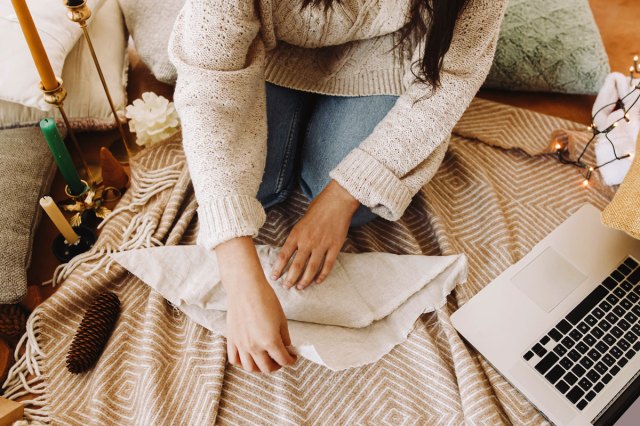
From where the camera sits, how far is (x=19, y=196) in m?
0.91

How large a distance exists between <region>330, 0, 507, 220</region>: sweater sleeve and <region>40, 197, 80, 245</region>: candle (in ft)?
1.55

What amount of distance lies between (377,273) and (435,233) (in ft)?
0.58

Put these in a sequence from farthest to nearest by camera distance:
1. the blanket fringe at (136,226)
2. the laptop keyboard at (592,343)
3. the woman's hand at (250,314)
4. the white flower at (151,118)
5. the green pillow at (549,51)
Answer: the green pillow at (549,51)
the white flower at (151,118)
the blanket fringe at (136,226)
the laptop keyboard at (592,343)
the woman's hand at (250,314)

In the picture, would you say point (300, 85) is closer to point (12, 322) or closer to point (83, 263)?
point (83, 263)

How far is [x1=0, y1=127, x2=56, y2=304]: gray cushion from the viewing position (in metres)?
0.82

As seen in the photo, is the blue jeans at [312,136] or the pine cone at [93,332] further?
the blue jeans at [312,136]

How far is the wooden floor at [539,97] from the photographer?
37.6 inches

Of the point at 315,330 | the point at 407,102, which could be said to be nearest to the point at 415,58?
the point at 407,102

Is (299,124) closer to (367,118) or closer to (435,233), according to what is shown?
(367,118)

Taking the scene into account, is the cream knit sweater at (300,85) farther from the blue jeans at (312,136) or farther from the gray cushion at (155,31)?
the gray cushion at (155,31)

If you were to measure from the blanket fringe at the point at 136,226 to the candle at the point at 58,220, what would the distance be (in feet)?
0.13

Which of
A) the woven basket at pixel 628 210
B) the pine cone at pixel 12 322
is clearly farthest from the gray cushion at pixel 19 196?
the woven basket at pixel 628 210

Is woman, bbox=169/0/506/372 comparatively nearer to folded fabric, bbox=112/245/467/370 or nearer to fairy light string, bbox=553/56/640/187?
folded fabric, bbox=112/245/467/370

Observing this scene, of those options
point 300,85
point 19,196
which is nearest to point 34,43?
point 19,196
